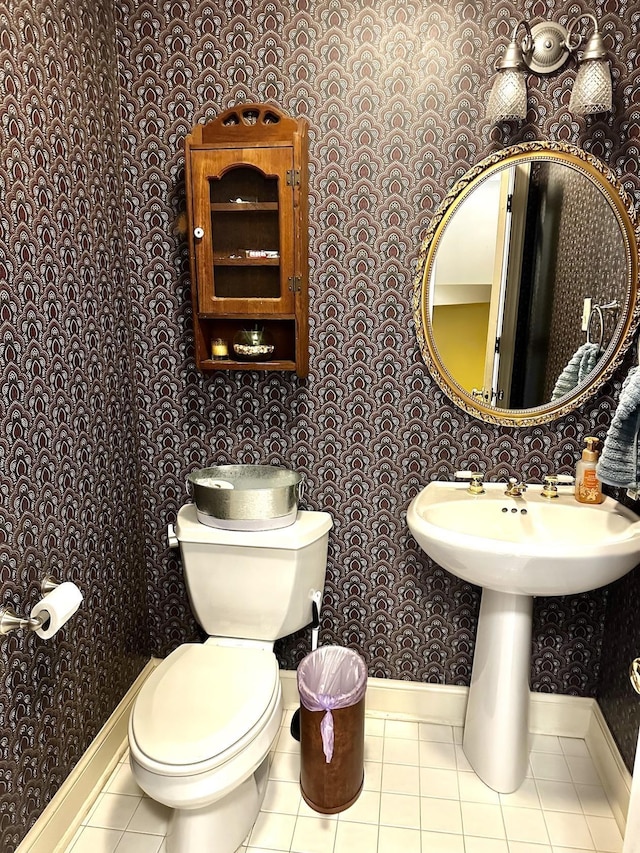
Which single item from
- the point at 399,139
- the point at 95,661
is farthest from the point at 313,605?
the point at 399,139

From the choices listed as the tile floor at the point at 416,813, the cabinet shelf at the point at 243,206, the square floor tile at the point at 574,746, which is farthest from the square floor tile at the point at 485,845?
the cabinet shelf at the point at 243,206

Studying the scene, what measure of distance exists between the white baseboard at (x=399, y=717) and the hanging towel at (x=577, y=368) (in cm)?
104

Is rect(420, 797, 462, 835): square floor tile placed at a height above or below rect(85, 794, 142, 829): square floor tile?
below

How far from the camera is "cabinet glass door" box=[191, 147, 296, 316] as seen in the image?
1.83 m

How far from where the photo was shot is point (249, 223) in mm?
1912

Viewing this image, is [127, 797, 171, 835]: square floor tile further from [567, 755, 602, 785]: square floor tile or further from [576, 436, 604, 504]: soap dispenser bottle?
[576, 436, 604, 504]: soap dispenser bottle

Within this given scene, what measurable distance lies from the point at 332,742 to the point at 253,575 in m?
0.50

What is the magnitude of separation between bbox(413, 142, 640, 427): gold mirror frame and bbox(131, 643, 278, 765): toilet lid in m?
0.98

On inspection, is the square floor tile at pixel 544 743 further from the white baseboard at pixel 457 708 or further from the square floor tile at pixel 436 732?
the square floor tile at pixel 436 732

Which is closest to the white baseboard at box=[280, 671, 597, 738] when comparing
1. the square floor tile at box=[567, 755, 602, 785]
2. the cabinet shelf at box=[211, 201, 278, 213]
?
the square floor tile at box=[567, 755, 602, 785]

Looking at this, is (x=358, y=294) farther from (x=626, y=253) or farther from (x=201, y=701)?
(x=201, y=701)

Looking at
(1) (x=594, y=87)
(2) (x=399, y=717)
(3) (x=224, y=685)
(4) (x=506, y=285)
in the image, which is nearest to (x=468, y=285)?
(4) (x=506, y=285)

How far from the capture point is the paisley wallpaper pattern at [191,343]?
1.57 m

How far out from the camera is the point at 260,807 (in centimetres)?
188
